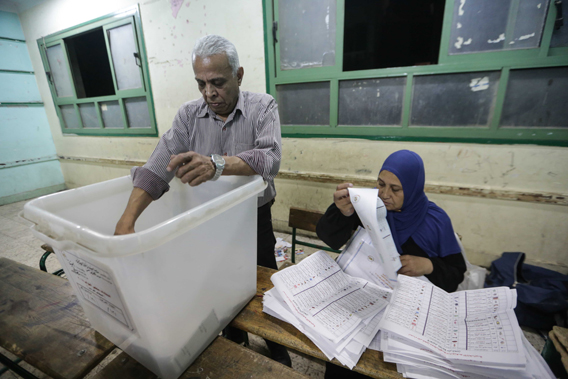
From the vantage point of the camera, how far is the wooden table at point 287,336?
0.53 meters

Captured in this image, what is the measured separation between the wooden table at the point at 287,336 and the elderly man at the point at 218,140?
0.39m

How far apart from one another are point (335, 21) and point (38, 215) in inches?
91.6

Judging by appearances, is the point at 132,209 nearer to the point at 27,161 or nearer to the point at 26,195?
the point at 27,161

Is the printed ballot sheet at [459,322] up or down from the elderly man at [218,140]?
down

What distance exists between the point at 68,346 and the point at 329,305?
655 mm

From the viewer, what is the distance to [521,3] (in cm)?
158

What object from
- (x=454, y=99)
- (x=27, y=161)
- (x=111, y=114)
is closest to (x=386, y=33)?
(x=454, y=99)

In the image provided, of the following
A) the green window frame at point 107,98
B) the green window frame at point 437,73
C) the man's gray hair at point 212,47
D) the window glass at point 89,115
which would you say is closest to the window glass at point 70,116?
the green window frame at point 107,98

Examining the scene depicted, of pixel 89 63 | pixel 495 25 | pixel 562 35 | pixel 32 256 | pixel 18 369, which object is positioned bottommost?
pixel 32 256

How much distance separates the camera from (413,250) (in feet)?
3.40

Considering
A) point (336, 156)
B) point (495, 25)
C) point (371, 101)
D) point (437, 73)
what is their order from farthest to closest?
point (336, 156), point (371, 101), point (437, 73), point (495, 25)

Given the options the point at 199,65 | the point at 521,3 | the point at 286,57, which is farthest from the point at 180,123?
the point at 521,3

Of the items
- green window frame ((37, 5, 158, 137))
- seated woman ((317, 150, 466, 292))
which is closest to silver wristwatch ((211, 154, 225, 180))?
seated woman ((317, 150, 466, 292))

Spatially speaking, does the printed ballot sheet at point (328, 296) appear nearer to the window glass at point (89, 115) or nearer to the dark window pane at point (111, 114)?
the dark window pane at point (111, 114)
